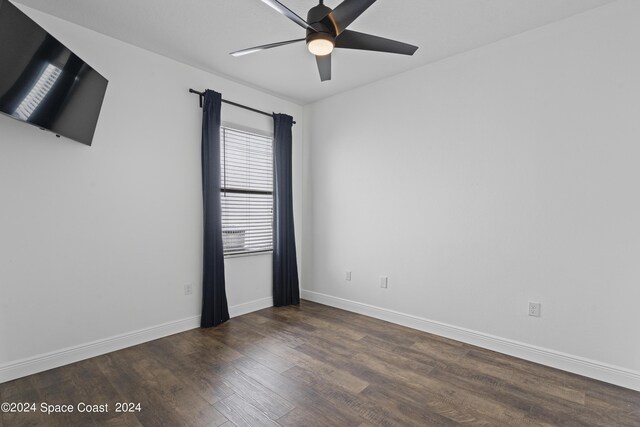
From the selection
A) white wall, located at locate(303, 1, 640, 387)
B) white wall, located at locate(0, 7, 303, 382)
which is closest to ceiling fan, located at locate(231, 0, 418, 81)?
white wall, located at locate(303, 1, 640, 387)

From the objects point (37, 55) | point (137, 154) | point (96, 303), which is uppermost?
point (37, 55)

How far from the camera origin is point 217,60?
10.2ft

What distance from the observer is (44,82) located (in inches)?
77.8

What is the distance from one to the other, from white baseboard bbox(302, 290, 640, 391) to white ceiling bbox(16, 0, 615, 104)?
8.76 ft

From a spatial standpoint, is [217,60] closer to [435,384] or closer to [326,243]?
[326,243]

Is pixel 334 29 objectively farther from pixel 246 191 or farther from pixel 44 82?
pixel 246 191

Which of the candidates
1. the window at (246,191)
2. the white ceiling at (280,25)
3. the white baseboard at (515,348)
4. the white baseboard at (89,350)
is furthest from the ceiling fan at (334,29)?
the white baseboard at (89,350)

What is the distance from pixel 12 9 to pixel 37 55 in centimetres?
31

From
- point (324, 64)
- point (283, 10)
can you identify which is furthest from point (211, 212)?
point (283, 10)

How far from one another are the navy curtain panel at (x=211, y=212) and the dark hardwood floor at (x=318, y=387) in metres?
0.40

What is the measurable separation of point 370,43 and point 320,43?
0.38 metres

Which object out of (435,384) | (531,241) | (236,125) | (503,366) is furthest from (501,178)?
(236,125)

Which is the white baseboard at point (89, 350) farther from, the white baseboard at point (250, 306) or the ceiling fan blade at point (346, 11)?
the ceiling fan blade at point (346, 11)

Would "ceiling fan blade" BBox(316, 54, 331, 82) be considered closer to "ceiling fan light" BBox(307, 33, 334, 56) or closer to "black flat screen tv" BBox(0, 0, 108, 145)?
"ceiling fan light" BBox(307, 33, 334, 56)
